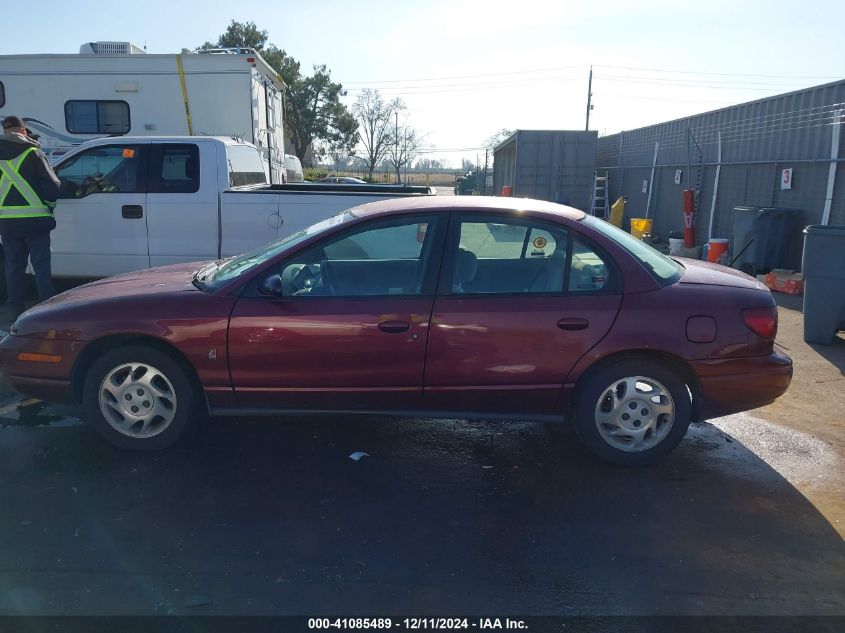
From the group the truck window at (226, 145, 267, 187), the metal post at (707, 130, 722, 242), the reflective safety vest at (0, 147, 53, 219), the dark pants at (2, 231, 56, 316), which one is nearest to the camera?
the reflective safety vest at (0, 147, 53, 219)

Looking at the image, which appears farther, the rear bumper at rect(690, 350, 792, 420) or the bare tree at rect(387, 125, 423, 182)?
the bare tree at rect(387, 125, 423, 182)

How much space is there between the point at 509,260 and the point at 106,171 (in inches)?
219

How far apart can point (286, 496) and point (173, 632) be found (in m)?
1.13

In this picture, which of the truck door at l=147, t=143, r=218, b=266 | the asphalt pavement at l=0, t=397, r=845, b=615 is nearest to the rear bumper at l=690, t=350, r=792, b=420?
the asphalt pavement at l=0, t=397, r=845, b=615

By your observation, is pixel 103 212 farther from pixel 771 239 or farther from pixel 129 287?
pixel 771 239

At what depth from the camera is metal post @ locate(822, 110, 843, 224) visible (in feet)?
33.6

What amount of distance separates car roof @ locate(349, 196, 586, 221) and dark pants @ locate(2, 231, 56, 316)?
429 cm

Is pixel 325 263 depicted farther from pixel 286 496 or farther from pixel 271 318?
pixel 286 496

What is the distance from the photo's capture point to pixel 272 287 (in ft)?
13.0

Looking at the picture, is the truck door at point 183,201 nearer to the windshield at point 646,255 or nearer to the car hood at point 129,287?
the car hood at point 129,287

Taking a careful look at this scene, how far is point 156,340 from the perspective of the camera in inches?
163

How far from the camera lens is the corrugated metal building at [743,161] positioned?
10.6 m

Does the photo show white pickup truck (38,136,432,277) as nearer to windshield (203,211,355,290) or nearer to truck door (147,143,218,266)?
truck door (147,143,218,266)

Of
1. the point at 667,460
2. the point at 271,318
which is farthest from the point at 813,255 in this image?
the point at 271,318
